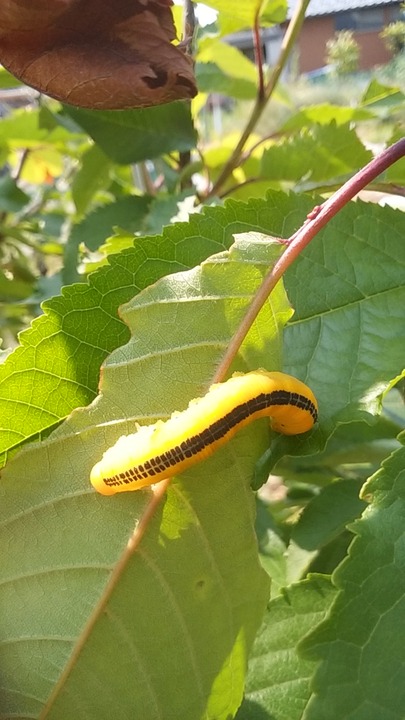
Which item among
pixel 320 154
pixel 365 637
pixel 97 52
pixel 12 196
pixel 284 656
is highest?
pixel 97 52

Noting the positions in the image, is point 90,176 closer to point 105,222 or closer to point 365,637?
point 105,222

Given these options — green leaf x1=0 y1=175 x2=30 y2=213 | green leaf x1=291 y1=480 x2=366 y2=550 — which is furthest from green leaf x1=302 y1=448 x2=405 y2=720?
green leaf x1=0 y1=175 x2=30 y2=213

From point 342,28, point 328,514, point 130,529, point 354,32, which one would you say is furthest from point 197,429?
point 342,28

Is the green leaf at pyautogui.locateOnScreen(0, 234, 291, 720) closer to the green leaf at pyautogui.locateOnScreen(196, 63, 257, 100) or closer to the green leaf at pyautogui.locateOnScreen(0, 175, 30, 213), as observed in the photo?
the green leaf at pyautogui.locateOnScreen(196, 63, 257, 100)

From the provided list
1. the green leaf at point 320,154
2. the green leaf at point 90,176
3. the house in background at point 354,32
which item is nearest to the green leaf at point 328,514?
the green leaf at point 320,154

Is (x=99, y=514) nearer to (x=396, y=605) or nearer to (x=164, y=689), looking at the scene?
(x=164, y=689)

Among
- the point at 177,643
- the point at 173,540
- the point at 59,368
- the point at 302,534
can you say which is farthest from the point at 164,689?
the point at 302,534

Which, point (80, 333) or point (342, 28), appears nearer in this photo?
point (80, 333)
